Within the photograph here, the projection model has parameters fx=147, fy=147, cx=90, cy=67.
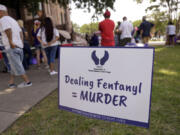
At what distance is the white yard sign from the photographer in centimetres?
139

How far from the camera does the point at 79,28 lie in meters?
94.9

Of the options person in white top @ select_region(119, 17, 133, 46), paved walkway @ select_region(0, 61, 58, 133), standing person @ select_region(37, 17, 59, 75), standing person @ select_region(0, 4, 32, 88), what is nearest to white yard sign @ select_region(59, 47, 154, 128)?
paved walkway @ select_region(0, 61, 58, 133)

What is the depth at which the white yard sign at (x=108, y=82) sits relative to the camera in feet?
4.57

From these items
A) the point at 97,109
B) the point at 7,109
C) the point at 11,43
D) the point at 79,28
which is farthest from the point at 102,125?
the point at 79,28

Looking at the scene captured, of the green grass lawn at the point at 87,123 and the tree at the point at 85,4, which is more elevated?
the tree at the point at 85,4

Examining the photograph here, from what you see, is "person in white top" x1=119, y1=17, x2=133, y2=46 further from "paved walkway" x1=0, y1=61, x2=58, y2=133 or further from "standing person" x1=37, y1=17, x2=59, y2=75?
"paved walkway" x1=0, y1=61, x2=58, y2=133

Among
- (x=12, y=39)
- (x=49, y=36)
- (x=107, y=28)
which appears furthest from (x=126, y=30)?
(x=12, y=39)

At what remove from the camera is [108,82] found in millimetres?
1556

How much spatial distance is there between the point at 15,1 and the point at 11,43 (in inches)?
312

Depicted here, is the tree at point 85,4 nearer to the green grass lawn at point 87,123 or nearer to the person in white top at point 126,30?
the person in white top at point 126,30

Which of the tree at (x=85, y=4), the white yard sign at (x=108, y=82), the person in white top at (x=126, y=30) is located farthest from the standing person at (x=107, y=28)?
the tree at (x=85, y=4)

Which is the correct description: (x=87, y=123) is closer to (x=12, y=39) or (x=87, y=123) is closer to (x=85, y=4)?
(x=12, y=39)

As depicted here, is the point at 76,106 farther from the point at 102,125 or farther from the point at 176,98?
the point at 176,98

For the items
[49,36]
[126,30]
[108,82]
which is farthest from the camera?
[126,30]
